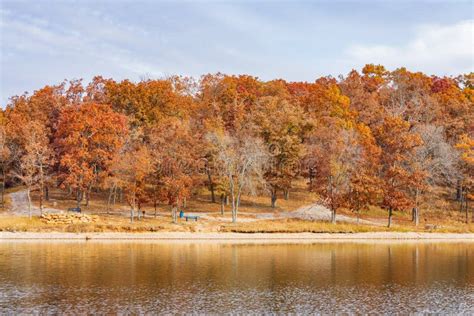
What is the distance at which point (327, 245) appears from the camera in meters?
68.8

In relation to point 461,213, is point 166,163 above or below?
above

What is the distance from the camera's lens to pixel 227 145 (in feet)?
277

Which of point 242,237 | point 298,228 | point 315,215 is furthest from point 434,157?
point 242,237

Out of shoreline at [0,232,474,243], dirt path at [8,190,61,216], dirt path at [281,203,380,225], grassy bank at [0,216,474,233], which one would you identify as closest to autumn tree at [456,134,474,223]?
grassy bank at [0,216,474,233]

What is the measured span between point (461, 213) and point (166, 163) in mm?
50121

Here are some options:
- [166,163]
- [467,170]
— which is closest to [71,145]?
[166,163]

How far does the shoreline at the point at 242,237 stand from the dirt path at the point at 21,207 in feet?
36.5

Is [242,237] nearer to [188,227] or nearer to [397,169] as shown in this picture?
[188,227]

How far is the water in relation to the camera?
35.4 m

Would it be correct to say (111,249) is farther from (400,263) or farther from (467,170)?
(467,170)

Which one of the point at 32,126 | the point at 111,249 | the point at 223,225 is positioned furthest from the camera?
the point at 32,126

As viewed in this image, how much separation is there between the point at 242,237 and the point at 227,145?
662 inches

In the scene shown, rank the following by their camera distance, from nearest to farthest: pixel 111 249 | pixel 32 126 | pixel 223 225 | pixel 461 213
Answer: pixel 111 249, pixel 223 225, pixel 32 126, pixel 461 213

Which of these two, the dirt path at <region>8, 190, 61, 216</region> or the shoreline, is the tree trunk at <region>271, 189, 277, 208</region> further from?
the dirt path at <region>8, 190, 61, 216</region>
